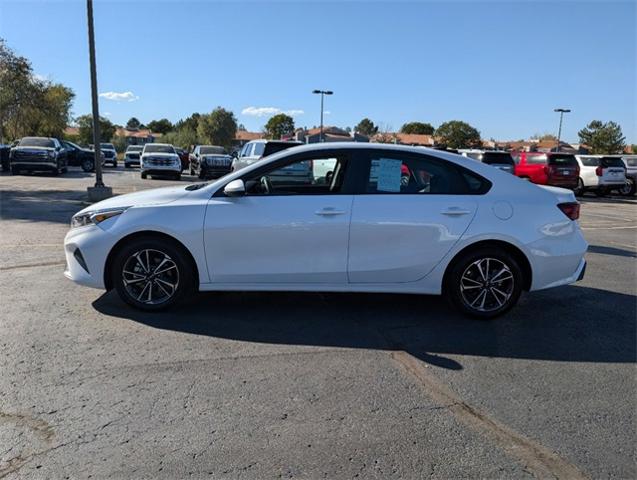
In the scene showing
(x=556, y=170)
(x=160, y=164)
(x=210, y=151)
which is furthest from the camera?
(x=210, y=151)

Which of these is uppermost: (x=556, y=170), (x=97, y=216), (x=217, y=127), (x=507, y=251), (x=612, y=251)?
(x=217, y=127)

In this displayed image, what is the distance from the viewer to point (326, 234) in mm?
4789

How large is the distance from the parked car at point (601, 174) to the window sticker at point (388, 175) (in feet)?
70.6

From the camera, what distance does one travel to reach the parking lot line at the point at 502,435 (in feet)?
9.11

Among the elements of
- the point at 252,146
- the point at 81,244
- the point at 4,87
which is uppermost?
the point at 4,87

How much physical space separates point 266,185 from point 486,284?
231 cm

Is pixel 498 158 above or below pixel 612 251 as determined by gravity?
above

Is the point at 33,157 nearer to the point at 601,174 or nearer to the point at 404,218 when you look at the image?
the point at 404,218

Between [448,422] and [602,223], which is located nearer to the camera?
[448,422]

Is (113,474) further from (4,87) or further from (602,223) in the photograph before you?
(4,87)

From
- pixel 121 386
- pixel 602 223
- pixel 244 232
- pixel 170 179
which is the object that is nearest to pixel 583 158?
pixel 602 223

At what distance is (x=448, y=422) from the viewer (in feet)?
10.5

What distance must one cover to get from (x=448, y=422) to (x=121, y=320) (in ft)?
10.0

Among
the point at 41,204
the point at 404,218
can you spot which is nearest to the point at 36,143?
the point at 41,204
